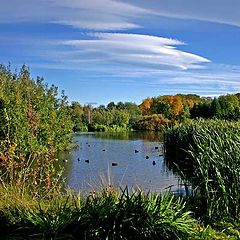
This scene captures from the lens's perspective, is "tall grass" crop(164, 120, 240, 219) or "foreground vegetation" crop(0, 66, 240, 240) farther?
"tall grass" crop(164, 120, 240, 219)

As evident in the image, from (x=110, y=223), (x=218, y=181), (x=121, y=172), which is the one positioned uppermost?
(x=218, y=181)

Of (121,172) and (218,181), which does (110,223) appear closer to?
(218,181)

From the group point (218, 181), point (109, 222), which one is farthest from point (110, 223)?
point (218, 181)

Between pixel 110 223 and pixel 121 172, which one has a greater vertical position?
pixel 110 223

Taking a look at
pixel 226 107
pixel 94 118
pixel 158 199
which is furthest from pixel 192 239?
pixel 94 118

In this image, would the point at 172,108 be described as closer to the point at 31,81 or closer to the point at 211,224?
the point at 31,81

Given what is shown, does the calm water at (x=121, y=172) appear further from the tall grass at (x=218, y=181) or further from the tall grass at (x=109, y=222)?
the tall grass at (x=109, y=222)

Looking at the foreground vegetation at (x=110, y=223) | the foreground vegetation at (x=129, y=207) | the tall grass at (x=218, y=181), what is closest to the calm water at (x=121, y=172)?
the foreground vegetation at (x=129, y=207)

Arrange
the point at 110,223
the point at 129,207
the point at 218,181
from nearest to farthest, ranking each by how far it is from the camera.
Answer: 1. the point at 110,223
2. the point at 129,207
3. the point at 218,181

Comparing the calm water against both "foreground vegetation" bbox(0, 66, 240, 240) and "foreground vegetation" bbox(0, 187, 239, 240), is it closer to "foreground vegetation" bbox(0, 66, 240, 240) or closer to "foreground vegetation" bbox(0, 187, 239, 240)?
"foreground vegetation" bbox(0, 66, 240, 240)

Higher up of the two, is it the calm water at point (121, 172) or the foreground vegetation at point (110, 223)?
the foreground vegetation at point (110, 223)

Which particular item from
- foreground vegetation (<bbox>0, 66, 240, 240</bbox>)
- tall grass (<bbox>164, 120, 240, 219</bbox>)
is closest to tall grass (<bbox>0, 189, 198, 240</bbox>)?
foreground vegetation (<bbox>0, 66, 240, 240</bbox>)

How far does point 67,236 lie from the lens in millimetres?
4668

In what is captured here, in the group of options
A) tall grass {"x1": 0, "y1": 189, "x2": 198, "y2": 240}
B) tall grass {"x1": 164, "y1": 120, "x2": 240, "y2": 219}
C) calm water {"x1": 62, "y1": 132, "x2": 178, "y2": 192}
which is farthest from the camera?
calm water {"x1": 62, "y1": 132, "x2": 178, "y2": 192}
